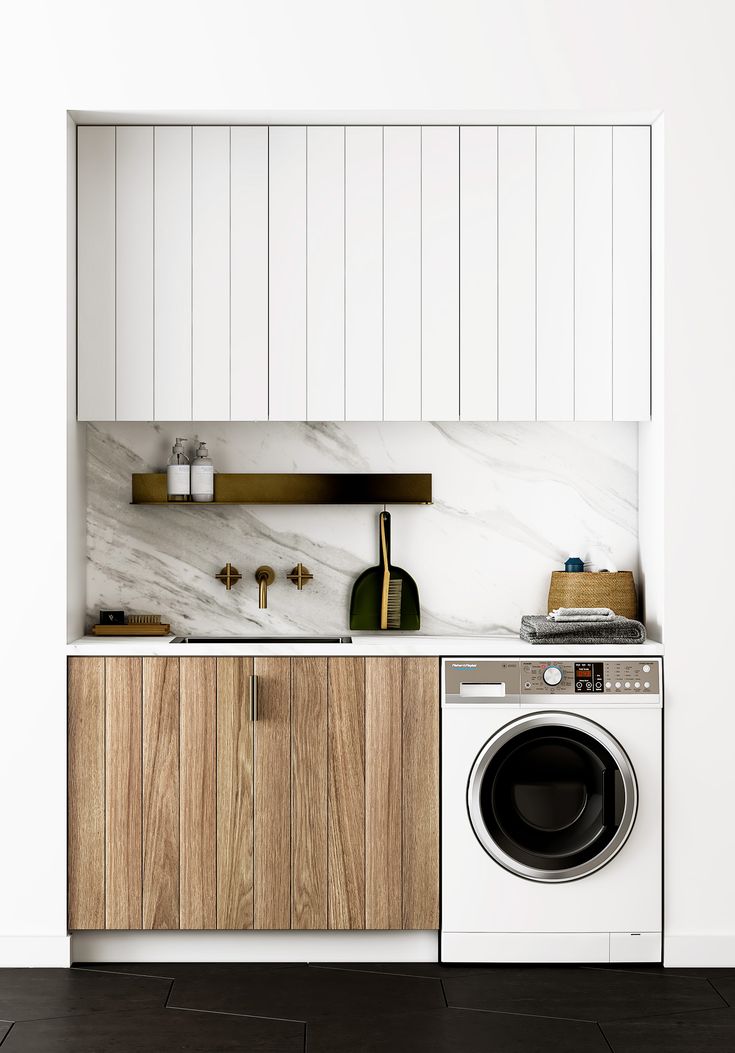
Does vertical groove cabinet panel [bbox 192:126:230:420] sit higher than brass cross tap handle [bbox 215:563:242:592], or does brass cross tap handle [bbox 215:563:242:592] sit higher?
vertical groove cabinet panel [bbox 192:126:230:420]

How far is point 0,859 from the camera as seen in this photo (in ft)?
9.14

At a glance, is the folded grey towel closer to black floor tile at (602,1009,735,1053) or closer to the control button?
the control button

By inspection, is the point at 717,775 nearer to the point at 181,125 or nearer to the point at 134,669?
the point at 134,669

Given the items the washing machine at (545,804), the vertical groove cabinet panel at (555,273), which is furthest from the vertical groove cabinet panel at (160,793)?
the vertical groove cabinet panel at (555,273)

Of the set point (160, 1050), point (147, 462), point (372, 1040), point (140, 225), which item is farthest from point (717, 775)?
point (140, 225)

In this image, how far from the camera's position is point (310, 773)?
280 centimetres

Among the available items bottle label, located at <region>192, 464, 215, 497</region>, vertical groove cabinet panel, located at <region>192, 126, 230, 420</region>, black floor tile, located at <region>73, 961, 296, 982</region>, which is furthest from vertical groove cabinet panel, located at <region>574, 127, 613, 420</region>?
black floor tile, located at <region>73, 961, 296, 982</region>

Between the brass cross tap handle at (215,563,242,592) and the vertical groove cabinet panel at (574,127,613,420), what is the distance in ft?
3.95

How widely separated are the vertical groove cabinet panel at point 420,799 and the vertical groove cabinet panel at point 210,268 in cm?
102

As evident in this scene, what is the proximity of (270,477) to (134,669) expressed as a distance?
0.77 metres

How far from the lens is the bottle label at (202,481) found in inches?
124

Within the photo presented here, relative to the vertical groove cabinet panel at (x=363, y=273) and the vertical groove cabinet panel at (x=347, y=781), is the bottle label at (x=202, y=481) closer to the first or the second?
the vertical groove cabinet panel at (x=363, y=273)

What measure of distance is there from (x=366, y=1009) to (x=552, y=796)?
762 mm

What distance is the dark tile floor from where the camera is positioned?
2338 mm
